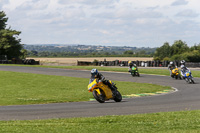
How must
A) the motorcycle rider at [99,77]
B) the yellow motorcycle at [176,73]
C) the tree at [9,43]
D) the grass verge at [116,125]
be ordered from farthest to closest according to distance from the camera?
1. the tree at [9,43]
2. the yellow motorcycle at [176,73]
3. the motorcycle rider at [99,77]
4. the grass verge at [116,125]

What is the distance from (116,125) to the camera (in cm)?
974

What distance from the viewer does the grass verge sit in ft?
29.4

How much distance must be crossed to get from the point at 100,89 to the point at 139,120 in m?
6.10

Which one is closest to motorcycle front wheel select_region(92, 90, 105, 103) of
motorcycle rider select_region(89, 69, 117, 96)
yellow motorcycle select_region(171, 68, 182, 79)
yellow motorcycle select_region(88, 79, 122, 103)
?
yellow motorcycle select_region(88, 79, 122, 103)

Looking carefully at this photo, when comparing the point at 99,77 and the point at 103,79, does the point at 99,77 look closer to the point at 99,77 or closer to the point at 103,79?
the point at 99,77

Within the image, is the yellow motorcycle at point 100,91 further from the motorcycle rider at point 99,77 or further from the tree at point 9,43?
the tree at point 9,43

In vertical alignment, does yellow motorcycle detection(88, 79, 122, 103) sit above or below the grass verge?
above

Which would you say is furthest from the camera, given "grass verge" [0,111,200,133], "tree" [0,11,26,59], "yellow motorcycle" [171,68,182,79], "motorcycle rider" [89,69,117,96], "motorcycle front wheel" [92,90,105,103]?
"tree" [0,11,26,59]

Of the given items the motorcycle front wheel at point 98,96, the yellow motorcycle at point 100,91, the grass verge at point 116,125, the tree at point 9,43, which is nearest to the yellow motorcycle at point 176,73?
the yellow motorcycle at point 100,91

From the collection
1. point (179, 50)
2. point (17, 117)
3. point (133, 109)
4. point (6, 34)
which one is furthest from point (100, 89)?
point (179, 50)

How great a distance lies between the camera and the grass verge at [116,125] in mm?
8969

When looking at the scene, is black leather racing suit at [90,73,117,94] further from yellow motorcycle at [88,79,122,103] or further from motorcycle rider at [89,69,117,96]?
yellow motorcycle at [88,79,122,103]

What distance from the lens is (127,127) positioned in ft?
30.9

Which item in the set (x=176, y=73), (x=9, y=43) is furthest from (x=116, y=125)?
(x=9, y=43)
